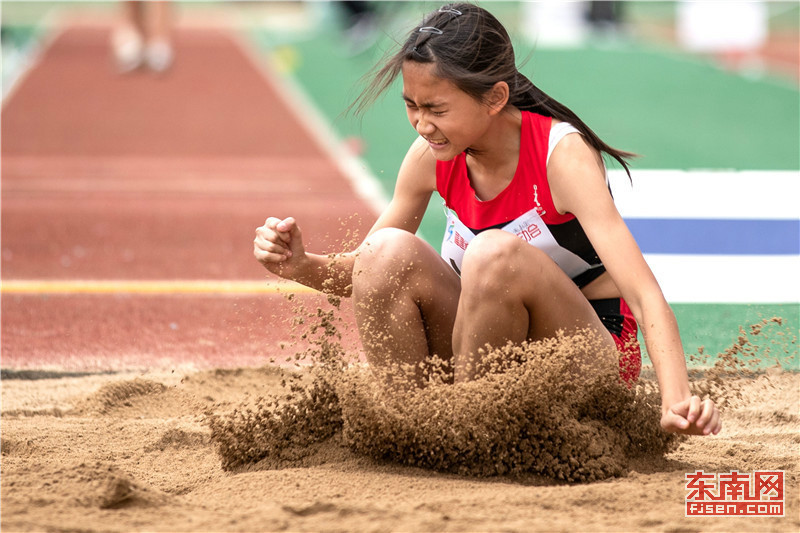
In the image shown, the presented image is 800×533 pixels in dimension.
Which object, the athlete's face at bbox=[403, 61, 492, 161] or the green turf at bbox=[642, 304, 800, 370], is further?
the green turf at bbox=[642, 304, 800, 370]

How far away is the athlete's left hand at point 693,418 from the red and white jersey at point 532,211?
608 mm

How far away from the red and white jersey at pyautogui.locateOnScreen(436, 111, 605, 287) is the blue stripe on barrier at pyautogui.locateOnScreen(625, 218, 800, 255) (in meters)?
2.77

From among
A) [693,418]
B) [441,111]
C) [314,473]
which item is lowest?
[314,473]

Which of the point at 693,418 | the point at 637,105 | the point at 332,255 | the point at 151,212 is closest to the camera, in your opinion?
the point at 693,418

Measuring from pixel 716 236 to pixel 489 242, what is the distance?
363 centimetres

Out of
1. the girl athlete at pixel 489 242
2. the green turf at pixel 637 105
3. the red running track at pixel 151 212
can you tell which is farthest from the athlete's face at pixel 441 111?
the green turf at pixel 637 105

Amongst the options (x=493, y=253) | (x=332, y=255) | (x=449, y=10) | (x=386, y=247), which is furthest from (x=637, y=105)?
(x=493, y=253)

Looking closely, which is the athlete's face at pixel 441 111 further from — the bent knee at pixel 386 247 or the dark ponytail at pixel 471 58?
the bent knee at pixel 386 247

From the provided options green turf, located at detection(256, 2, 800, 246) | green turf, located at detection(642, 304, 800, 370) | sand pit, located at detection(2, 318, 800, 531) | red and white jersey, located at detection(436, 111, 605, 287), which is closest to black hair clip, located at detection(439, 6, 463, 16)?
red and white jersey, located at detection(436, 111, 605, 287)

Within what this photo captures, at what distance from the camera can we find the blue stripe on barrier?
17.4 feet

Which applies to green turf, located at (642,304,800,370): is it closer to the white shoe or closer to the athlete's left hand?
the athlete's left hand

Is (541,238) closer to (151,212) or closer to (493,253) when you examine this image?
(493,253)

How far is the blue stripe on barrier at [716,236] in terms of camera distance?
5309 mm

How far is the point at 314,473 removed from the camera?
2369 millimetres
